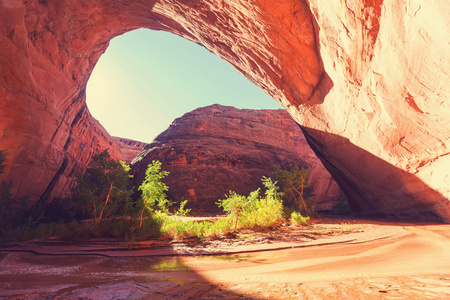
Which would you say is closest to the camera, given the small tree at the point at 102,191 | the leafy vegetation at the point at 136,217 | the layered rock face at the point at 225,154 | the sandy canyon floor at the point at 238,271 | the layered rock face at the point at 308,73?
the sandy canyon floor at the point at 238,271

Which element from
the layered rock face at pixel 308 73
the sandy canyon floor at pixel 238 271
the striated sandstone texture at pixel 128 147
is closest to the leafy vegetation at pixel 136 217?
the sandy canyon floor at pixel 238 271

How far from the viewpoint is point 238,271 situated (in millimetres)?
3293

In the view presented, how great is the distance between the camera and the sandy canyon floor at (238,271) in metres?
2.11

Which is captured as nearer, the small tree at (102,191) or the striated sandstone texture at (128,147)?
the small tree at (102,191)

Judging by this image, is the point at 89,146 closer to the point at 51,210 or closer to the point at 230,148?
the point at 51,210

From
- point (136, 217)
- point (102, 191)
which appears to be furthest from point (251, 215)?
point (102, 191)

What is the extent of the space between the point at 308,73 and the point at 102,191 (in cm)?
1095

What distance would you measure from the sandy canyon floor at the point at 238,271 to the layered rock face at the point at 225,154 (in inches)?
581

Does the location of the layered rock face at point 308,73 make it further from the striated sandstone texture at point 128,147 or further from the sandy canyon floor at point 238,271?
the striated sandstone texture at point 128,147

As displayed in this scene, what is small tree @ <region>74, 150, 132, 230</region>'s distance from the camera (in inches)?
328

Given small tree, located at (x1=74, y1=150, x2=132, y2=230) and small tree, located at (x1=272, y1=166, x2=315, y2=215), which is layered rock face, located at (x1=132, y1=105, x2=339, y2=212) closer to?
small tree, located at (x1=272, y1=166, x2=315, y2=215)

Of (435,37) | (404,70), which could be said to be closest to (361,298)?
(435,37)

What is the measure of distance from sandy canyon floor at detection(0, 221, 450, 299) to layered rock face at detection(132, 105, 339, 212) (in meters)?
14.8

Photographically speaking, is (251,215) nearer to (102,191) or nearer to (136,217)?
(136,217)
